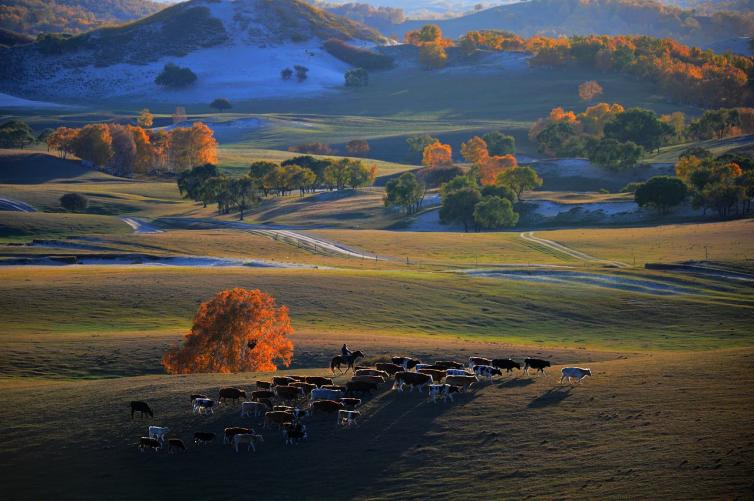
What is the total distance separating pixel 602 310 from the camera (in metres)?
67.6

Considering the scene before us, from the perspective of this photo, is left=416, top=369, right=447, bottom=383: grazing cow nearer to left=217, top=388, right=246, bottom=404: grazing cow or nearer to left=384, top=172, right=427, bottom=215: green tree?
left=217, top=388, right=246, bottom=404: grazing cow

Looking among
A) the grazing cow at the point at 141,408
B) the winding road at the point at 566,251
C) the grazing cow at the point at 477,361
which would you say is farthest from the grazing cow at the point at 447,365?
the winding road at the point at 566,251

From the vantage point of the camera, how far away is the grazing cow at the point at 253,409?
33.6 meters

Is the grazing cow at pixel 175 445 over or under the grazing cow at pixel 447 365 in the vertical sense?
under

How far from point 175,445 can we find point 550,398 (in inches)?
558

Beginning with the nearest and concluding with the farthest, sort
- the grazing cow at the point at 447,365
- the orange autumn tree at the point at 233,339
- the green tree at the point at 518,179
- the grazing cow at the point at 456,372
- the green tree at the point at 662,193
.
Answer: the grazing cow at the point at 456,372 < the grazing cow at the point at 447,365 < the orange autumn tree at the point at 233,339 < the green tree at the point at 662,193 < the green tree at the point at 518,179

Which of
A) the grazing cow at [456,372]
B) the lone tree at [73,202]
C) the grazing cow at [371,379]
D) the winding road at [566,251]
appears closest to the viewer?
the grazing cow at [371,379]

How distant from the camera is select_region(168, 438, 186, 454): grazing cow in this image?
102ft

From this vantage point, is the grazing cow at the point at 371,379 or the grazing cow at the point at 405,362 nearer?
the grazing cow at the point at 371,379

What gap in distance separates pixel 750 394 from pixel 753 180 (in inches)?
4128

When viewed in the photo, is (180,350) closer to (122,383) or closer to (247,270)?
(122,383)

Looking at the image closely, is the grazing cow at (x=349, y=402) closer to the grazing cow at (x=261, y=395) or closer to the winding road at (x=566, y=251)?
the grazing cow at (x=261, y=395)

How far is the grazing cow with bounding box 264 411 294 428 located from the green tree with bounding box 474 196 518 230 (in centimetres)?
10138

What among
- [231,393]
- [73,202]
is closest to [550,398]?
[231,393]
